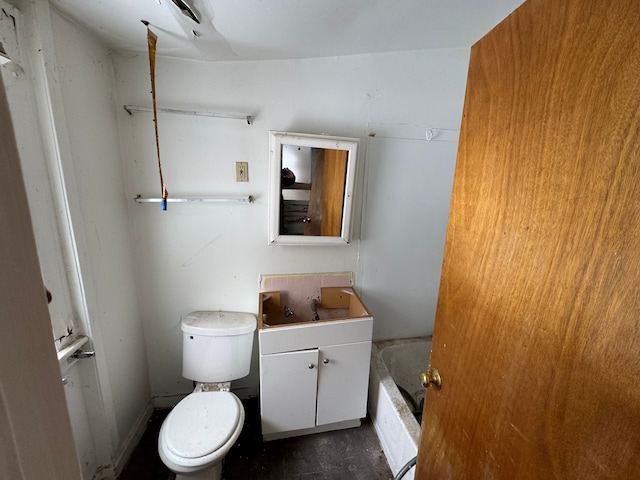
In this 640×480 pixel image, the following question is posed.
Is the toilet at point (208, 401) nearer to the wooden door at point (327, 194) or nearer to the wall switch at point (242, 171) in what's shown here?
the wooden door at point (327, 194)

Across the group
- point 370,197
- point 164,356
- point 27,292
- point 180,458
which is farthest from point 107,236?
point 370,197

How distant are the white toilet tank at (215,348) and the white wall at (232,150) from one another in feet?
0.55

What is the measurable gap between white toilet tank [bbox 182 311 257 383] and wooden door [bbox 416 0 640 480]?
1197 millimetres

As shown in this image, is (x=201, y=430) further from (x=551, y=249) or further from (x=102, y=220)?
(x=551, y=249)

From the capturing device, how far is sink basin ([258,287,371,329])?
169cm

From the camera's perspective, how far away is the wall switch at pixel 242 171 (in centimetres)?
147

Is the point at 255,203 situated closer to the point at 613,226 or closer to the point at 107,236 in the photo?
the point at 107,236

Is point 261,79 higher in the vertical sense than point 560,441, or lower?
higher

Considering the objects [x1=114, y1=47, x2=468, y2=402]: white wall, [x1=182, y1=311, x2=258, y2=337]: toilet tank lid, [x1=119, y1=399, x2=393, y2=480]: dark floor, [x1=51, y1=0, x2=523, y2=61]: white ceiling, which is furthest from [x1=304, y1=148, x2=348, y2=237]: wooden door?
[x1=119, y1=399, x2=393, y2=480]: dark floor

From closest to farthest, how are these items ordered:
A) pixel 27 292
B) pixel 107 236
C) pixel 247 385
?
pixel 27 292 < pixel 107 236 < pixel 247 385

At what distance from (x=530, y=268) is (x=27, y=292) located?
2.48ft

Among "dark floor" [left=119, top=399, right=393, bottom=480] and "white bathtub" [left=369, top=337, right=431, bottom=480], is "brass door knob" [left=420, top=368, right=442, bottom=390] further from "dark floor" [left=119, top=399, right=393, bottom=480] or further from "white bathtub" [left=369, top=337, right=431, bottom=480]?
"dark floor" [left=119, top=399, right=393, bottom=480]

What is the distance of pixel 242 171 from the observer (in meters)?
1.48

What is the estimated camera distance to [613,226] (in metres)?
0.36
